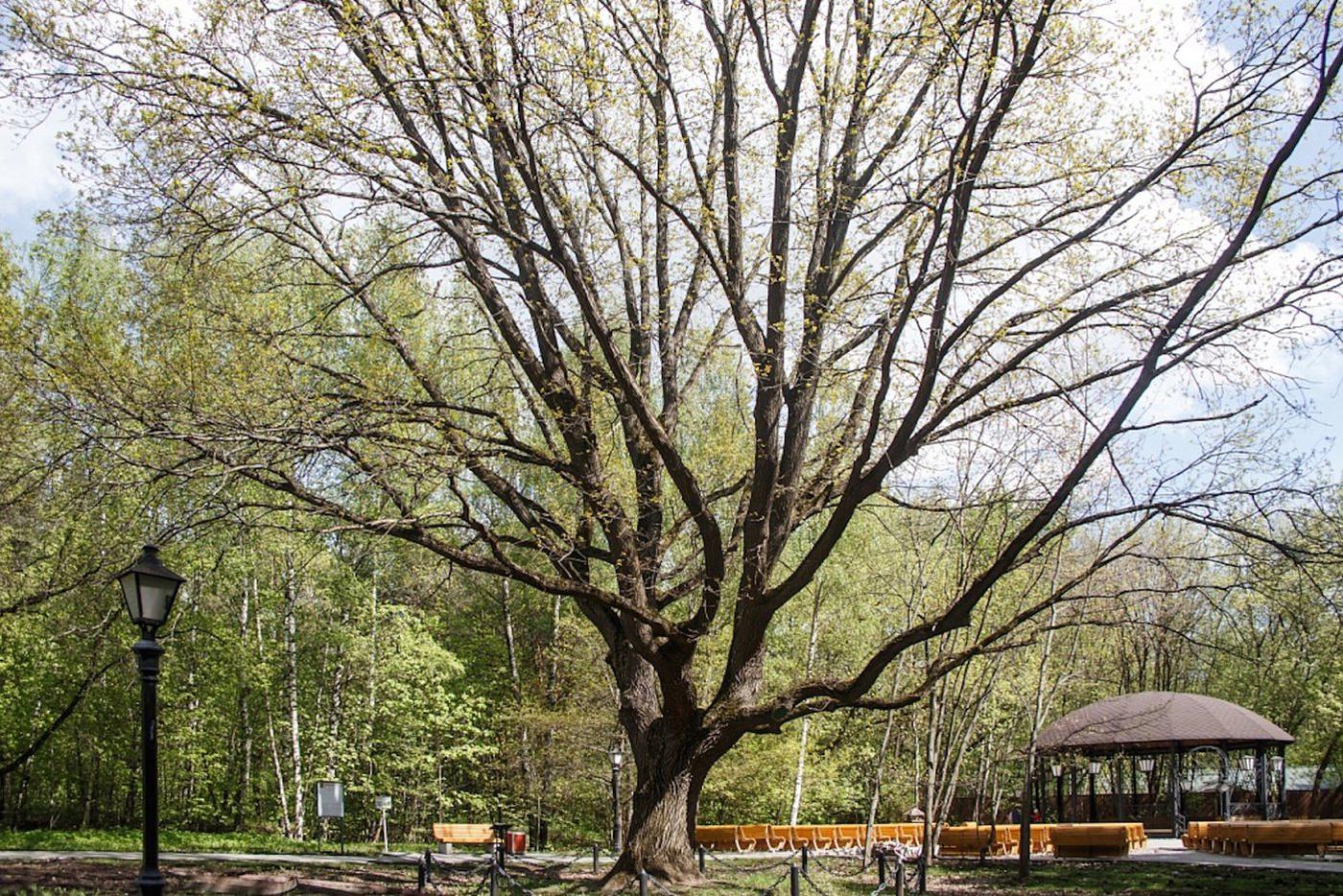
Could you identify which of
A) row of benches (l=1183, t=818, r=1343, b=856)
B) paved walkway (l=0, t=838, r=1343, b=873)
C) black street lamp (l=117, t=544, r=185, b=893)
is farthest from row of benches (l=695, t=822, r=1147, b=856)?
black street lamp (l=117, t=544, r=185, b=893)

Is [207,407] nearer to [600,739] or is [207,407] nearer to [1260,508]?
[1260,508]

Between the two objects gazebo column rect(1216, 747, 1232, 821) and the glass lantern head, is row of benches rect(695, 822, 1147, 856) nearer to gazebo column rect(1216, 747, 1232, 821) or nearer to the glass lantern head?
gazebo column rect(1216, 747, 1232, 821)

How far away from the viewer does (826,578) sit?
27.7 m

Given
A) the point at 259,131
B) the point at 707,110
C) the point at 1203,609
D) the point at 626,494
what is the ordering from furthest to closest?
the point at 1203,609
the point at 626,494
the point at 707,110
the point at 259,131

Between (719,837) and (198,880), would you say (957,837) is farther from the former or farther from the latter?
(198,880)

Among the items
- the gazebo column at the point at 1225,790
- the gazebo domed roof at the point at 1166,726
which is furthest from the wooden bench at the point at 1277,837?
the gazebo column at the point at 1225,790

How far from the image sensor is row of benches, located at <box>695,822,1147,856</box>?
76.4 ft

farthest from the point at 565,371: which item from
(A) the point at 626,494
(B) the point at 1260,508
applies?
(B) the point at 1260,508

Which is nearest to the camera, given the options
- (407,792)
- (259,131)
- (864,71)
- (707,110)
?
(259,131)

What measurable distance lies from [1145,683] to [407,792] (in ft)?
86.0

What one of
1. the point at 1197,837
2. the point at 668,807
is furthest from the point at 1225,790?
the point at 668,807

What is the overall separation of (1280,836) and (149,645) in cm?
2212

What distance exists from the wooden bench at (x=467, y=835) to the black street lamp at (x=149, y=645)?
1944 centimetres

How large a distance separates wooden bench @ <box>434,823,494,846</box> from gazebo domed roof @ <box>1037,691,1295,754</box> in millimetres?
13028
